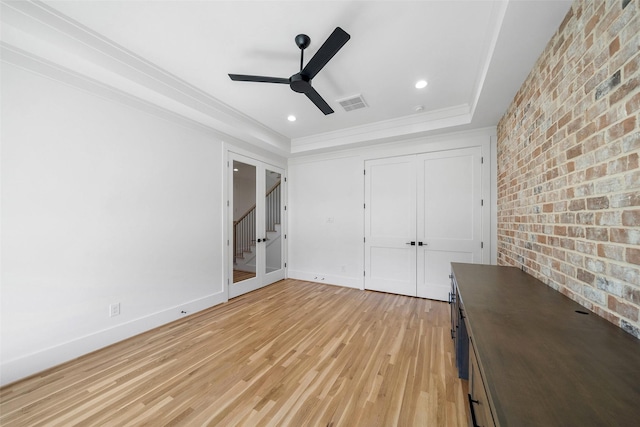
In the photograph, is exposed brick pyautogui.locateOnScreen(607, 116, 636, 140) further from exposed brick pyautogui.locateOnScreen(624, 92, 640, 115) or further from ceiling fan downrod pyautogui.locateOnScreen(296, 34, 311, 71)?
ceiling fan downrod pyautogui.locateOnScreen(296, 34, 311, 71)

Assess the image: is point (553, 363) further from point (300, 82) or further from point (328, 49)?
point (300, 82)

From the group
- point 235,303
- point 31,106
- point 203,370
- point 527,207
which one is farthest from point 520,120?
point 31,106

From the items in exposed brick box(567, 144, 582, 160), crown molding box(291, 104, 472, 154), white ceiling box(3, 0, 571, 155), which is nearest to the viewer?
exposed brick box(567, 144, 582, 160)

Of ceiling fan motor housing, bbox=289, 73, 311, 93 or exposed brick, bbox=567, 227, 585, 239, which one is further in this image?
ceiling fan motor housing, bbox=289, 73, 311, 93

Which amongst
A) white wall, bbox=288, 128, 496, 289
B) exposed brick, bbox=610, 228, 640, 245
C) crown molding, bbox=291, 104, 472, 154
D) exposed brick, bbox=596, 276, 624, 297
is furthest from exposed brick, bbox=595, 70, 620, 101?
white wall, bbox=288, 128, 496, 289

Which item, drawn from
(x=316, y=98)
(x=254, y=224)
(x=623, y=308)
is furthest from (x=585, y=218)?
(x=254, y=224)

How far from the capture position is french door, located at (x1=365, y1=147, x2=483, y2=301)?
3393 millimetres

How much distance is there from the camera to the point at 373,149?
405cm

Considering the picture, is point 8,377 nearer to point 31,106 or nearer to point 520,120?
point 31,106

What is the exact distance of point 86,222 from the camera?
2207 mm

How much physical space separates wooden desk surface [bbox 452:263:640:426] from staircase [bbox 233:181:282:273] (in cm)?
336

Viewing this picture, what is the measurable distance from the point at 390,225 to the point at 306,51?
9.19 feet

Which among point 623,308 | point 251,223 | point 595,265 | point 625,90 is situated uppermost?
point 625,90

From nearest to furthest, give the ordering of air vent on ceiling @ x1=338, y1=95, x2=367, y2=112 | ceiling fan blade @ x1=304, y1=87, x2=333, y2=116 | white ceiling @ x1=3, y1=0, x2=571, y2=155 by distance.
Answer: white ceiling @ x1=3, y1=0, x2=571, y2=155 → ceiling fan blade @ x1=304, y1=87, x2=333, y2=116 → air vent on ceiling @ x1=338, y1=95, x2=367, y2=112
